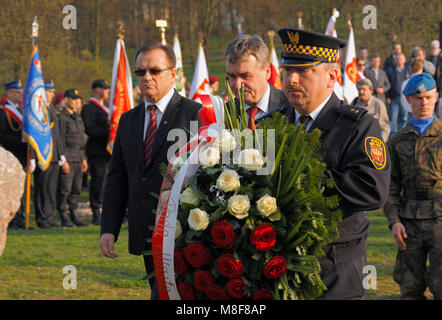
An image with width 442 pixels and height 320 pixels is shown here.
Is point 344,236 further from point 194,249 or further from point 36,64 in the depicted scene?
point 36,64

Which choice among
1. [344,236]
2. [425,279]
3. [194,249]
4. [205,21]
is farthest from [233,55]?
[205,21]

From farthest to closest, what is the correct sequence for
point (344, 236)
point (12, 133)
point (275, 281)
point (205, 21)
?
point (205, 21)
point (12, 133)
point (344, 236)
point (275, 281)

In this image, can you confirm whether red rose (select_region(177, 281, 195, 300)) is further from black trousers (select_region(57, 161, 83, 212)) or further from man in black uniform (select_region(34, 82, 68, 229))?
black trousers (select_region(57, 161, 83, 212))

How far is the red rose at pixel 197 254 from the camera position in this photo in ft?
8.61

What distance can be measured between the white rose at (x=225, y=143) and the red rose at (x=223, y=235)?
0.32 m

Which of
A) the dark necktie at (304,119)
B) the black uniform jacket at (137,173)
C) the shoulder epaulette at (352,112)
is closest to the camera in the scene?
the shoulder epaulette at (352,112)

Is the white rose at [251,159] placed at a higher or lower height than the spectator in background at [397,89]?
lower

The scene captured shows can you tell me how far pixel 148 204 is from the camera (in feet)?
14.6

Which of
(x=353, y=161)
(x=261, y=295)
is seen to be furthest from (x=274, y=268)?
(x=353, y=161)

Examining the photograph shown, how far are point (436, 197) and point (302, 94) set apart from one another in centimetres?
287

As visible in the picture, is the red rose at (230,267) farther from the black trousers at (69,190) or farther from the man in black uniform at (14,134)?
the black trousers at (69,190)

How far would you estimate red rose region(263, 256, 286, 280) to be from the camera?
256 centimetres

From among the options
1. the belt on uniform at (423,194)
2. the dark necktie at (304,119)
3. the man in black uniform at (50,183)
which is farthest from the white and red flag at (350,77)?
the dark necktie at (304,119)
